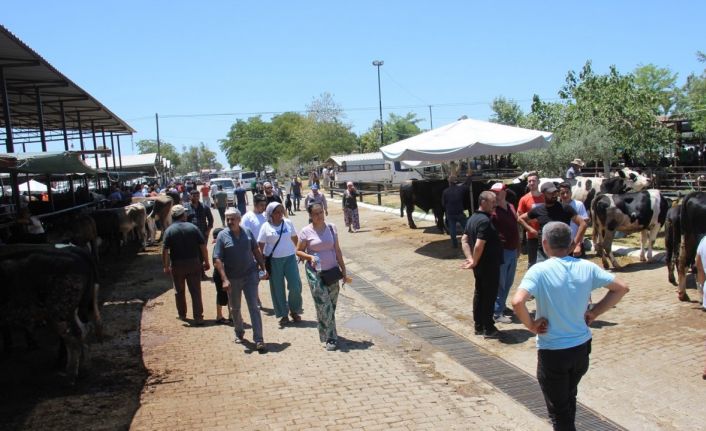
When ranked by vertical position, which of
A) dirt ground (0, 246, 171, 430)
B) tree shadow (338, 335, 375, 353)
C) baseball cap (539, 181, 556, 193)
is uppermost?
baseball cap (539, 181, 556, 193)

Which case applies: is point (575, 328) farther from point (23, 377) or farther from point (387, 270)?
point (387, 270)

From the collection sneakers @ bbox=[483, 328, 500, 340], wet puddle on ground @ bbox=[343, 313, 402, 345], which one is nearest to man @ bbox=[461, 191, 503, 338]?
sneakers @ bbox=[483, 328, 500, 340]

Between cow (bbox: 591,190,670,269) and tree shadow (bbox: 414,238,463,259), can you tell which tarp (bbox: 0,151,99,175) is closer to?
tree shadow (bbox: 414,238,463,259)

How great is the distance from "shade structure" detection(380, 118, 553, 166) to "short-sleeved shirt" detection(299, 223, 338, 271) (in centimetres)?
644

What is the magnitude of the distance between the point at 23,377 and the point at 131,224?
Result: 33.9 feet

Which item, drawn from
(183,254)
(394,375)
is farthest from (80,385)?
(394,375)

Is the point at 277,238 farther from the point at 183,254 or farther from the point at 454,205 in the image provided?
the point at 454,205

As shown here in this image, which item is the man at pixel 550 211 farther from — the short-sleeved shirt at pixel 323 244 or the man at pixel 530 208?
the short-sleeved shirt at pixel 323 244

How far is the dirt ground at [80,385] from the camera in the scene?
5449 millimetres

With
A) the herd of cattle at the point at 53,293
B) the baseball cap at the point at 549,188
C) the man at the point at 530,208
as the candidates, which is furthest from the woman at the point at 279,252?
the baseball cap at the point at 549,188

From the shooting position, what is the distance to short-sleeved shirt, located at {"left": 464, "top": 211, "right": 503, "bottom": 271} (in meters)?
7.20

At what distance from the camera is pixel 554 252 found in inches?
160

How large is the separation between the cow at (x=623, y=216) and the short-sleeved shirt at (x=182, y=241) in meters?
6.73

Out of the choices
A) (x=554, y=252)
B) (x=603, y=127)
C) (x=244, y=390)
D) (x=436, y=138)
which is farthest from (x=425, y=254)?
(x=603, y=127)
